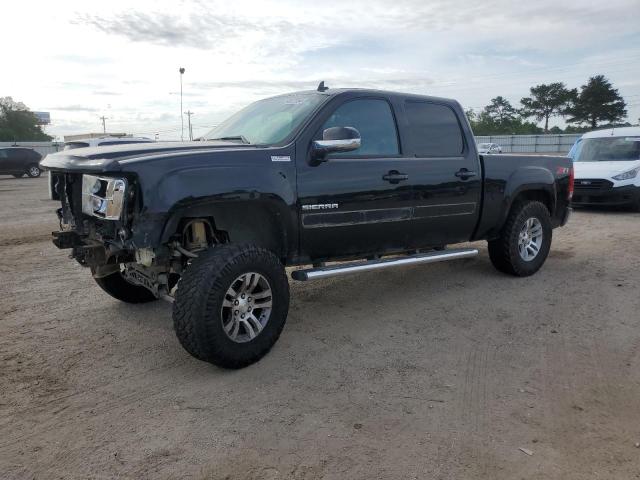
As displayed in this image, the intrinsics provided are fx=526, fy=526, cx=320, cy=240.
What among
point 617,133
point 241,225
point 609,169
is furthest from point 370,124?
point 617,133

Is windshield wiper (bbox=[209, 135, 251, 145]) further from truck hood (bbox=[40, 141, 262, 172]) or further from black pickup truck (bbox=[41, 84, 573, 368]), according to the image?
truck hood (bbox=[40, 141, 262, 172])

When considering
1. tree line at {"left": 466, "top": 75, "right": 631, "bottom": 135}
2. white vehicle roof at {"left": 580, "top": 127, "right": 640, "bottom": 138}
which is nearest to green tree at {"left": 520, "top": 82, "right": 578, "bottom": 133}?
tree line at {"left": 466, "top": 75, "right": 631, "bottom": 135}

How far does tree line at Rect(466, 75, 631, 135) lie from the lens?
60.5m

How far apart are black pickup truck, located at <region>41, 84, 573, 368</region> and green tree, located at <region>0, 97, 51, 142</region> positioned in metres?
76.0

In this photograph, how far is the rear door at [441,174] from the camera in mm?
5023

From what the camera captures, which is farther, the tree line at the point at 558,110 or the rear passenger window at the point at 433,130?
the tree line at the point at 558,110

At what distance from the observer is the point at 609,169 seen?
444 inches

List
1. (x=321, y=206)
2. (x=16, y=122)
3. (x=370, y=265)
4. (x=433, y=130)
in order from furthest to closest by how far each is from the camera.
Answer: (x=16, y=122) → (x=433, y=130) → (x=370, y=265) → (x=321, y=206)

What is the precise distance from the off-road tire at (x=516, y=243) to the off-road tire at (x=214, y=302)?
3354mm

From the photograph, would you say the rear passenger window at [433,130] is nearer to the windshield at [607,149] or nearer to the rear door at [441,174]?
the rear door at [441,174]

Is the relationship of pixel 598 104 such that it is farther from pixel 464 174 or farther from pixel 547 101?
pixel 464 174

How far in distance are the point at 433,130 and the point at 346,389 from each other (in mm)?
2923

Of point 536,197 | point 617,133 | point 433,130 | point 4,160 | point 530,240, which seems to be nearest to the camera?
point 433,130

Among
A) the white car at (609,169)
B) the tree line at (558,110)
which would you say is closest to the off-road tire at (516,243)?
the white car at (609,169)
